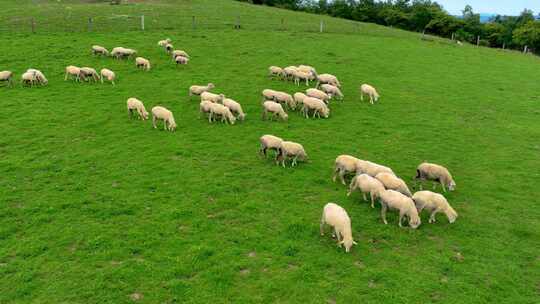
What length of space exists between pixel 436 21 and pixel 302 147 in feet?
301

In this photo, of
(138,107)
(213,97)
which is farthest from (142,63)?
(213,97)

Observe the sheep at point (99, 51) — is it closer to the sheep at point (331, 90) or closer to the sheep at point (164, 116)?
the sheep at point (164, 116)

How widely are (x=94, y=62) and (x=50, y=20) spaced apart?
18287 mm

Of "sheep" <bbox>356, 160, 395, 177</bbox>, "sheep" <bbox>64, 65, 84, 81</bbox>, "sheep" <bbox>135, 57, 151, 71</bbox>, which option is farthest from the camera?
"sheep" <bbox>135, 57, 151, 71</bbox>

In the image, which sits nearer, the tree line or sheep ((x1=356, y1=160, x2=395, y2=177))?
→ sheep ((x1=356, y1=160, x2=395, y2=177))

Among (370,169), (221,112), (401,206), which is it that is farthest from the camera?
(221,112)

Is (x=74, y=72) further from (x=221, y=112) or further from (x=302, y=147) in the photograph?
(x=302, y=147)

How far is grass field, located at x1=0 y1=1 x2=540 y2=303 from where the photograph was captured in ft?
35.7

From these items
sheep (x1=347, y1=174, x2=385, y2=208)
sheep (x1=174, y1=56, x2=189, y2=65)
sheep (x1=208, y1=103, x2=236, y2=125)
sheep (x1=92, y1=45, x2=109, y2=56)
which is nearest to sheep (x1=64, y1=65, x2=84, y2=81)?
sheep (x1=92, y1=45, x2=109, y2=56)

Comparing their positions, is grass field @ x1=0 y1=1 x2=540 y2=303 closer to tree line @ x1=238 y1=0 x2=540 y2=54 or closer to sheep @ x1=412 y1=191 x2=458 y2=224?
sheep @ x1=412 y1=191 x2=458 y2=224

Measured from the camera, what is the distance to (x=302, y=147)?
17.8 metres

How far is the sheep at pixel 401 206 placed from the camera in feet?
43.5

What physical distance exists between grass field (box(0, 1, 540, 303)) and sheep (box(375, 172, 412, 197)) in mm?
1040

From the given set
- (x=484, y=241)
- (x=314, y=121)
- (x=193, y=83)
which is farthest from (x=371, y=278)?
(x=193, y=83)
